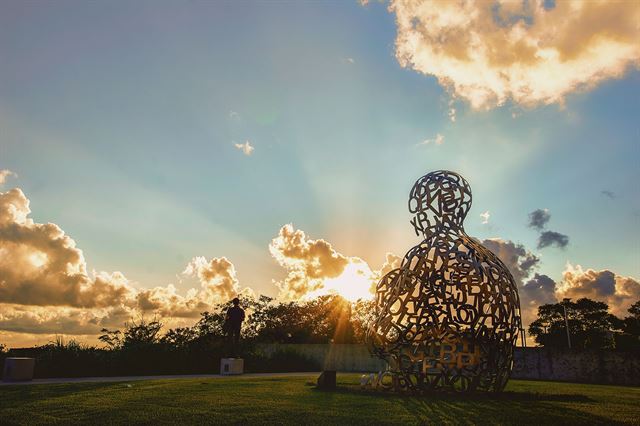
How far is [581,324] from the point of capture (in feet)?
145

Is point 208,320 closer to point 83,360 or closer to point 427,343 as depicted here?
point 83,360

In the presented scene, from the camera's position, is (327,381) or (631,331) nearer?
(327,381)

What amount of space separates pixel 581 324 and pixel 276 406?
45.2 m

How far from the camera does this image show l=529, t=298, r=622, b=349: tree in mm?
40156

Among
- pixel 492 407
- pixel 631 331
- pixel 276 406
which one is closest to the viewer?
pixel 276 406

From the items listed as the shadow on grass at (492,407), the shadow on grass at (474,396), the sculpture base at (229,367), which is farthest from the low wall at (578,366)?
the shadow on grass at (492,407)

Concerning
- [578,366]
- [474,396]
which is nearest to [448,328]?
[474,396]

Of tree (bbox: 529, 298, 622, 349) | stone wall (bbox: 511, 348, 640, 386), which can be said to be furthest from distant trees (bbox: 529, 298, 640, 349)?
stone wall (bbox: 511, 348, 640, 386)

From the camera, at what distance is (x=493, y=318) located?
8.88 meters

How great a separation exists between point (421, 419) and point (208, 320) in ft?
67.7

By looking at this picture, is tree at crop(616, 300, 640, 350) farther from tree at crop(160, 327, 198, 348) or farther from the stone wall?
tree at crop(160, 327, 198, 348)

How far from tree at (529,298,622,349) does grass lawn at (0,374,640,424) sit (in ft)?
114

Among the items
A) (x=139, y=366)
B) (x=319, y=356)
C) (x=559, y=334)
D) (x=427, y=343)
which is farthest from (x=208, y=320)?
(x=559, y=334)

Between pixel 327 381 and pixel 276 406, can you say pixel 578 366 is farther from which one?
pixel 276 406
